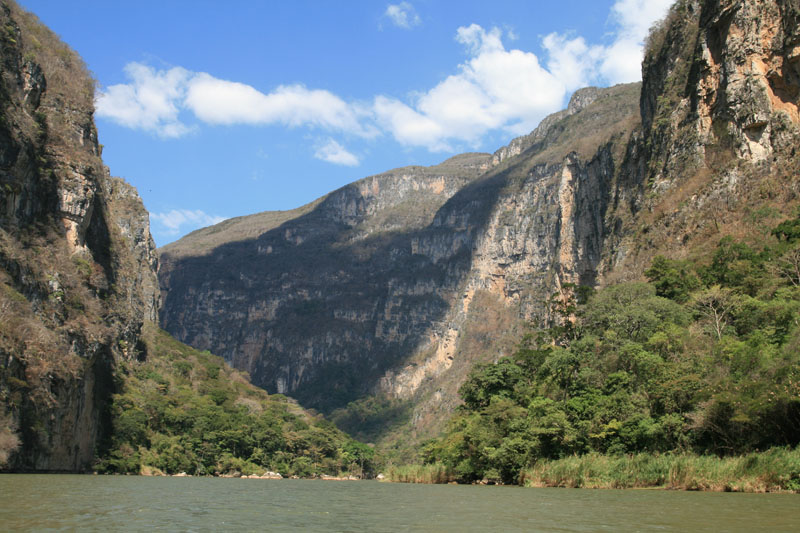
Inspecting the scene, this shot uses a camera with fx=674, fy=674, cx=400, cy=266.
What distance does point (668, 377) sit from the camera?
41.1 meters

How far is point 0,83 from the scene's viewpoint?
67500 mm

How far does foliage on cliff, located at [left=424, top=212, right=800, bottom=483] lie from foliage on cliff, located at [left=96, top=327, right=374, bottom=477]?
4427 centimetres

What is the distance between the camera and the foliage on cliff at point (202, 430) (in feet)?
302

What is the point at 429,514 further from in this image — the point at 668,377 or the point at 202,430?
the point at 202,430

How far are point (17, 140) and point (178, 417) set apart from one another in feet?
174

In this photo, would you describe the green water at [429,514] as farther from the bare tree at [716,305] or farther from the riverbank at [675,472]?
the bare tree at [716,305]

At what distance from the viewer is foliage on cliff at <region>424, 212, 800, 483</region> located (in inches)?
1341

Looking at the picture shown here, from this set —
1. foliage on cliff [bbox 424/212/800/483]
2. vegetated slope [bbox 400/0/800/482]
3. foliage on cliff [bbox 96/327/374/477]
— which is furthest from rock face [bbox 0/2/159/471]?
foliage on cliff [bbox 424/212/800/483]

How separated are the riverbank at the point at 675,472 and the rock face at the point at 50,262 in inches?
1703

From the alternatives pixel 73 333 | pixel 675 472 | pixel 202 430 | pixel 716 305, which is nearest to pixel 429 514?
pixel 675 472

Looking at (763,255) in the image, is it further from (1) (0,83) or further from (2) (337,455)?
(2) (337,455)

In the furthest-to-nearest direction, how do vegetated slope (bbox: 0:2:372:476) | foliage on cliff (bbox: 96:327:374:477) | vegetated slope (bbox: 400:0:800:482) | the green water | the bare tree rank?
foliage on cliff (bbox: 96:327:374:477)
vegetated slope (bbox: 0:2:372:476)
the bare tree
vegetated slope (bbox: 400:0:800:482)
the green water

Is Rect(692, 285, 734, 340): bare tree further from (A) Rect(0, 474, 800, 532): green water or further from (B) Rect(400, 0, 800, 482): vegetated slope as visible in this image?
(A) Rect(0, 474, 800, 532): green water

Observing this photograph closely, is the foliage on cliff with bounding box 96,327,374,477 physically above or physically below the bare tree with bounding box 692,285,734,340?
below
